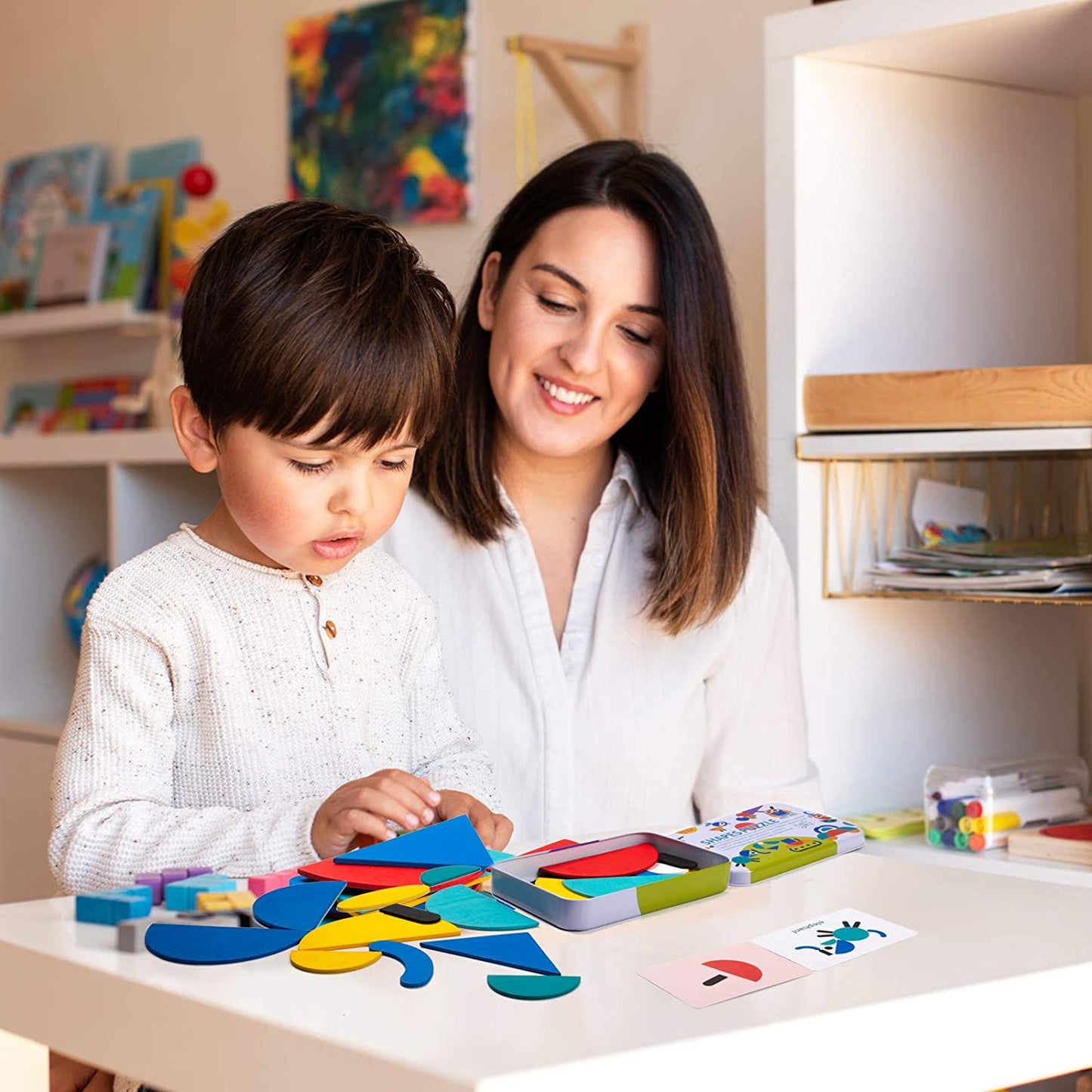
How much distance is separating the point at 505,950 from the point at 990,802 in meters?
0.95

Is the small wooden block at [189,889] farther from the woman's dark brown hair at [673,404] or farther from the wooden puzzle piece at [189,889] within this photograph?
the woman's dark brown hair at [673,404]

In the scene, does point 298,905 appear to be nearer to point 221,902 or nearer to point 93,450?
point 221,902

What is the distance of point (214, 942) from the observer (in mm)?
678

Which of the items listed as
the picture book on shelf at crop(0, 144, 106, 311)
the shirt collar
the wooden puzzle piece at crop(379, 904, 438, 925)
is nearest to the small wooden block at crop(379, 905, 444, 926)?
the wooden puzzle piece at crop(379, 904, 438, 925)

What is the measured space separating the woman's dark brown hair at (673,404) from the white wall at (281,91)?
1.64 feet

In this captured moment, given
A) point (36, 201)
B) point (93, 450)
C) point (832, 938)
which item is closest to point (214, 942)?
point (832, 938)

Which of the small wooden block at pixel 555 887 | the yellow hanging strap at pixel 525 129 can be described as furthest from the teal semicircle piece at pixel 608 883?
the yellow hanging strap at pixel 525 129

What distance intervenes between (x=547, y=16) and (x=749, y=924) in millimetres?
1781

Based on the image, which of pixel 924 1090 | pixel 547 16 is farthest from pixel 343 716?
pixel 547 16

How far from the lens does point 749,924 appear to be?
74 cm

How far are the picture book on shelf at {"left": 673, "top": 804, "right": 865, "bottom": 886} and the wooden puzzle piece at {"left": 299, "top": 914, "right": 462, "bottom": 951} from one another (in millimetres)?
192

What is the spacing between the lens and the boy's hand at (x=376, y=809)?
2.93 feet

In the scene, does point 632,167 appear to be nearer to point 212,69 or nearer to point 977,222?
point 977,222

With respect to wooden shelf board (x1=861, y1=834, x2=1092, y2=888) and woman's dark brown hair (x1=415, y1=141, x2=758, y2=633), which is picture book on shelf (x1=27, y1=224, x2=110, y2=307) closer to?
woman's dark brown hair (x1=415, y1=141, x2=758, y2=633)
